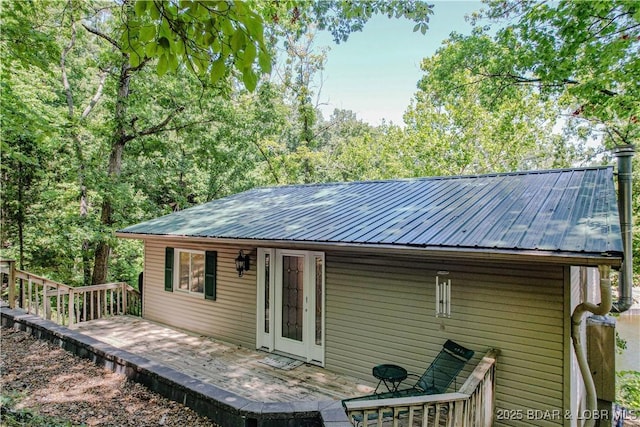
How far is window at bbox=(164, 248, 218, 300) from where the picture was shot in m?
7.68

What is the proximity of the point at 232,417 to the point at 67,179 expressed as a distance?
12112 millimetres

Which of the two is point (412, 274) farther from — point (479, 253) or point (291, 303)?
point (291, 303)

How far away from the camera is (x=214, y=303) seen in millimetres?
7652

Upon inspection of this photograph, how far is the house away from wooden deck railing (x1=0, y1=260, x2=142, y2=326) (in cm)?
87

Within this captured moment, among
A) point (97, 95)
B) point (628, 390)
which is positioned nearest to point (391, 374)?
point (628, 390)

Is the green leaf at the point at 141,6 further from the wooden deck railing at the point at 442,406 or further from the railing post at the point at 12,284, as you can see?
the railing post at the point at 12,284

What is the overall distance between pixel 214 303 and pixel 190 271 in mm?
1101

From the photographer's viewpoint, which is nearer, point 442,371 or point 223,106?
point 442,371

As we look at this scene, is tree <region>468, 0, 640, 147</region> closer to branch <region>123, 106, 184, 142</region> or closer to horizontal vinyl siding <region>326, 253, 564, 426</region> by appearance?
horizontal vinyl siding <region>326, 253, 564, 426</region>

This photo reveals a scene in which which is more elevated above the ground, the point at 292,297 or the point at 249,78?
the point at 249,78

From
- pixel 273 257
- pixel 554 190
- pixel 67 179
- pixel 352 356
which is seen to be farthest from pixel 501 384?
pixel 67 179

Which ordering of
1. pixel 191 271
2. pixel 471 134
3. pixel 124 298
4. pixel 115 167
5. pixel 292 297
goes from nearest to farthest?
pixel 292 297, pixel 191 271, pixel 124 298, pixel 115 167, pixel 471 134

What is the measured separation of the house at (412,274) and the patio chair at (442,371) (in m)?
0.28

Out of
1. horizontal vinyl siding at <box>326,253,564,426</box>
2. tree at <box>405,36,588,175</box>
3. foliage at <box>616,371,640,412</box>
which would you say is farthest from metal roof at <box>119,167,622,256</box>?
tree at <box>405,36,588,175</box>
